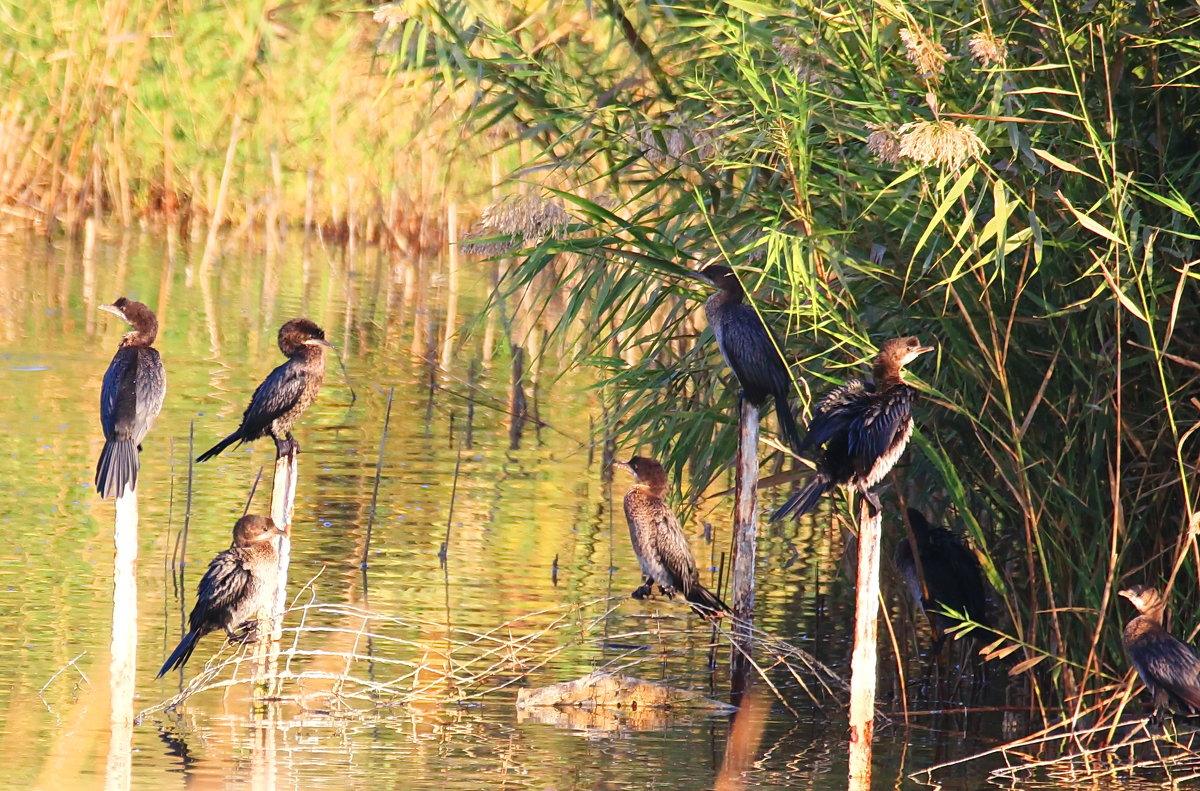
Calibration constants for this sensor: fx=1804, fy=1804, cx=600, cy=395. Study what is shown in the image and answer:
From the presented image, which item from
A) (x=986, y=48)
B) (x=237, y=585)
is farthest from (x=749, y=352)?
(x=237, y=585)

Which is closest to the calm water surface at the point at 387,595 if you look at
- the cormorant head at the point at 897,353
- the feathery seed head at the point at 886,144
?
the cormorant head at the point at 897,353

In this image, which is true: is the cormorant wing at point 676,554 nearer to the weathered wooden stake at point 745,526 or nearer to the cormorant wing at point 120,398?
the weathered wooden stake at point 745,526

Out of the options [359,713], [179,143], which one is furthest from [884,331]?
[179,143]

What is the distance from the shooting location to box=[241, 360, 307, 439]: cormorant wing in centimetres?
654

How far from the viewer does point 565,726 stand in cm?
621

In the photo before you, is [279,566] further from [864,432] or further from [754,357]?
[864,432]

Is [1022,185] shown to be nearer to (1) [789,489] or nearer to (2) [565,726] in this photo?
(2) [565,726]

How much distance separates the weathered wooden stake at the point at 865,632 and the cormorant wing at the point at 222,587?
6.91 ft

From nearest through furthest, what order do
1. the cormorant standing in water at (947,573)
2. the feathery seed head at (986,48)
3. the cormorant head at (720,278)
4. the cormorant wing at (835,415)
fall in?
the feathery seed head at (986,48) → the cormorant wing at (835,415) → the cormorant head at (720,278) → the cormorant standing in water at (947,573)

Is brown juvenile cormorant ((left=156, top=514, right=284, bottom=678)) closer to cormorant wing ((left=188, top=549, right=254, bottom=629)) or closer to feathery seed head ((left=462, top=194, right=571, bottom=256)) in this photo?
cormorant wing ((left=188, top=549, right=254, bottom=629))

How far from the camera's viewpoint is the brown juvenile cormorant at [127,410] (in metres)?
5.61

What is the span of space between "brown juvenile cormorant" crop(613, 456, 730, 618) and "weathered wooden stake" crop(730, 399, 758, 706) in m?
0.32

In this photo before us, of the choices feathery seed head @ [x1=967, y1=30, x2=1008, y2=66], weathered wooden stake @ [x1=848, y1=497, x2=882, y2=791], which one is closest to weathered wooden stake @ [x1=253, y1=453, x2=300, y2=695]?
weathered wooden stake @ [x1=848, y1=497, x2=882, y2=791]

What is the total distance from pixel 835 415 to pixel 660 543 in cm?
163
